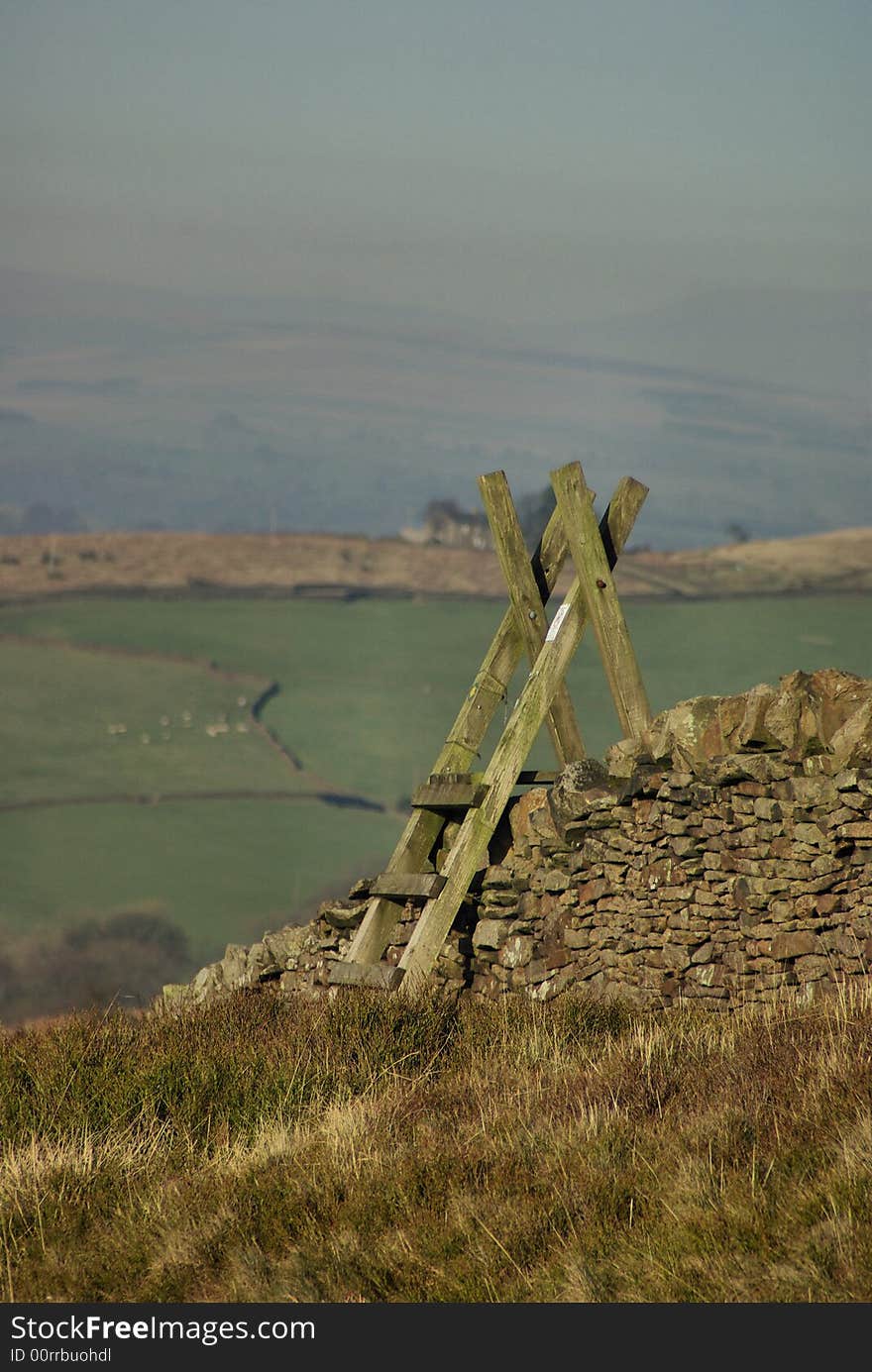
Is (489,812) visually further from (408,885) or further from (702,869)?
(702,869)

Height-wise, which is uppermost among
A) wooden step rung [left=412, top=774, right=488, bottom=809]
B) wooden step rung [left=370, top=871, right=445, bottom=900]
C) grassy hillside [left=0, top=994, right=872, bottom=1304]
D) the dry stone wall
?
wooden step rung [left=412, top=774, right=488, bottom=809]

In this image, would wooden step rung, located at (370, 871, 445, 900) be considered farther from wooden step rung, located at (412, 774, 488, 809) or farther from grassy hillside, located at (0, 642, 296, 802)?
grassy hillside, located at (0, 642, 296, 802)

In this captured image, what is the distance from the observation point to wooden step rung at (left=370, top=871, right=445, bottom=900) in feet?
33.5

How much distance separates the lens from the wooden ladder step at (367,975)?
10023mm

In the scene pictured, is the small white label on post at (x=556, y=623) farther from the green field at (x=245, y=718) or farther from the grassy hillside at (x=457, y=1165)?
the green field at (x=245, y=718)

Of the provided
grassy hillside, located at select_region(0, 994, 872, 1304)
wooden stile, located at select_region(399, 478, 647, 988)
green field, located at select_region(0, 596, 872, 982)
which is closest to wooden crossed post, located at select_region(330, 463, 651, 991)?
wooden stile, located at select_region(399, 478, 647, 988)

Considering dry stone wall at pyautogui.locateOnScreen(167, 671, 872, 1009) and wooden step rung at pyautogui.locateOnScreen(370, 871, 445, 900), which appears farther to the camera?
wooden step rung at pyautogui.locateOnScreen(370, 871, 445, 900)

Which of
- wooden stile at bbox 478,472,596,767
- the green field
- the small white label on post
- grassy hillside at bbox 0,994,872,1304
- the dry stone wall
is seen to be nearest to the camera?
grassy hillside at bbox 0,994,872,1304

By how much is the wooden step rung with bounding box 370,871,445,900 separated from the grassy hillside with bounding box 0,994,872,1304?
1506mm

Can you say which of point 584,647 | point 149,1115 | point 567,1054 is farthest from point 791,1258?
point 584,647

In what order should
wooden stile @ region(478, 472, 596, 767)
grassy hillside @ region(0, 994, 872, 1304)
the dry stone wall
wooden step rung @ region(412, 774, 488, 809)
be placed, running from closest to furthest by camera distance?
grassy hillside @ region(0, 994, 872, 1304) → the dry stone wall → wooden step rung @ region(412, 774, 488, 809) → wooden stile @ region(478, 472, 596, 767)

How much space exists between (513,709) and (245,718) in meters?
42.0

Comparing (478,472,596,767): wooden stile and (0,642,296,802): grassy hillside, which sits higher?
(0,642,296,802): grassy hillside

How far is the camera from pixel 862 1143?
5.83 meters
